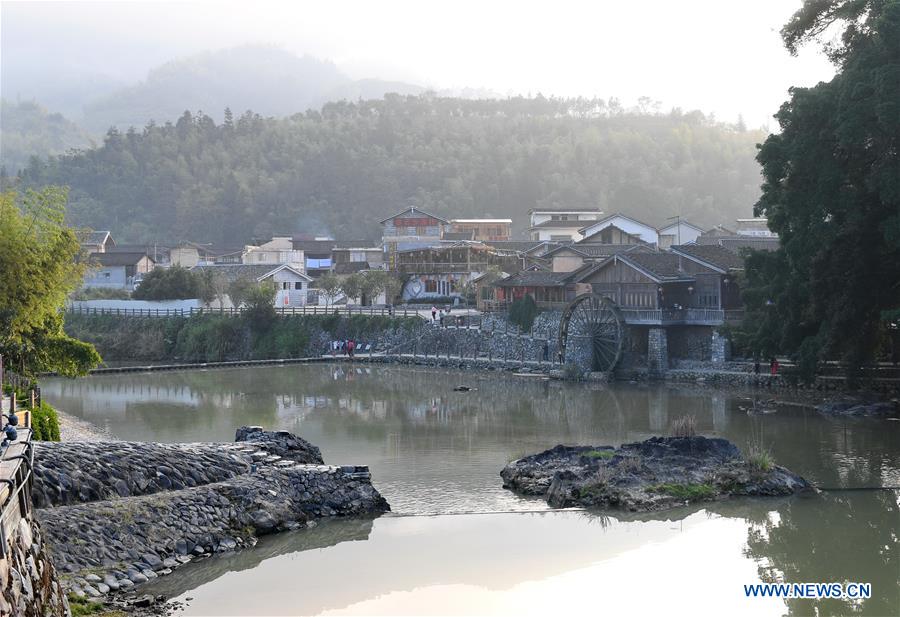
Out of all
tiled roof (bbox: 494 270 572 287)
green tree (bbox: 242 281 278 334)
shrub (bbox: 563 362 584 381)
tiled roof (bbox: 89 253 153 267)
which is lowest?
shrub (bbox: 563 362 584 381)

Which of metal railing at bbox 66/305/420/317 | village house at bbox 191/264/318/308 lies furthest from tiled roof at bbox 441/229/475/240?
metal railing at bbox 66/305/420/317

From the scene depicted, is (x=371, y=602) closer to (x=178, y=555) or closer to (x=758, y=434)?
(x=178, y=555)

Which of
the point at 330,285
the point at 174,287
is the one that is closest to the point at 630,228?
the point at 330,285

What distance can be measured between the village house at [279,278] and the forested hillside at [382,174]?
37.4 m

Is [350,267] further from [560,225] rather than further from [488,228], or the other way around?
[560,225]

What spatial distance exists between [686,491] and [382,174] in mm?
90863

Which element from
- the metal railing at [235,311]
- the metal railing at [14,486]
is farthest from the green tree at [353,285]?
the metal railing at [14,486]

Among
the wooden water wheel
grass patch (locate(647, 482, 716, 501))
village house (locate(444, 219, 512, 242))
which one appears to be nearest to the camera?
grass patch (locate(647, 482, 716, 501))

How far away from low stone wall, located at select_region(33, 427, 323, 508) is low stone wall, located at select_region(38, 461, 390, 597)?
343 mm

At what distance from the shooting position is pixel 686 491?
19.3 meters

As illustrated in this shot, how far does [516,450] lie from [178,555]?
10398mm

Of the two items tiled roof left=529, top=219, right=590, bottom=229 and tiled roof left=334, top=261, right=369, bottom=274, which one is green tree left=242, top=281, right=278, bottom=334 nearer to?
tiled roof left=334, top=261, right=369, bottom=274

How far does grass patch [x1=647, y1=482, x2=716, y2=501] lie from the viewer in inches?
757

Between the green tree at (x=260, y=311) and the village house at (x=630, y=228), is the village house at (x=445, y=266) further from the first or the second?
the green tree at (x=260, y=311)
